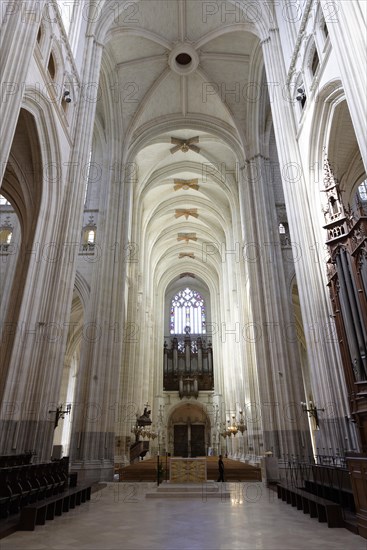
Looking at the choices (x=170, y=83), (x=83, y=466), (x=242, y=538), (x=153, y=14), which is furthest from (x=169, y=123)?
(x=242, y=538)

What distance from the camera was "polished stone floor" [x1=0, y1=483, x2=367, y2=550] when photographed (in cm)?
473

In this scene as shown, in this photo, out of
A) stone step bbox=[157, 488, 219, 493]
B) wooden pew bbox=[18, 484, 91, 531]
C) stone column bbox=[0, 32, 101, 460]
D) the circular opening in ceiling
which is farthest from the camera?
the circular opening in ceiling

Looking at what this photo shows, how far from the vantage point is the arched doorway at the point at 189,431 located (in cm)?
3378

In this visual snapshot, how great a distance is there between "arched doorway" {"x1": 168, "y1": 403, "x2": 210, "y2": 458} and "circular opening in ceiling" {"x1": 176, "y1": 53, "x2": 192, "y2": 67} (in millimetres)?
26962

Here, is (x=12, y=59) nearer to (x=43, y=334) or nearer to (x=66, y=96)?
(x=66, y=96)

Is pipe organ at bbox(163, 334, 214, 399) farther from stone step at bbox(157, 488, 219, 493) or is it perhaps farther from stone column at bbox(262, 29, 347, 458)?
stone column at bbox(262, 29, 347, 458)

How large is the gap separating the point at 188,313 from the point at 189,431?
11624 millimetres

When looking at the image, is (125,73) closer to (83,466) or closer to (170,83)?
(170,83)

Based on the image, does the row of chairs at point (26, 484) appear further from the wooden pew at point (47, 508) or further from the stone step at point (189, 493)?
the stone step at point (189, 493)

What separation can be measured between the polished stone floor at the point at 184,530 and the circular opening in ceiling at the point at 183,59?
18.1m

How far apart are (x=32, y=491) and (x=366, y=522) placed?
17.5 feet

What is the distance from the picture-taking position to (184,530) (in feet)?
18.5

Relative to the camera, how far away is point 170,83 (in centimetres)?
1934

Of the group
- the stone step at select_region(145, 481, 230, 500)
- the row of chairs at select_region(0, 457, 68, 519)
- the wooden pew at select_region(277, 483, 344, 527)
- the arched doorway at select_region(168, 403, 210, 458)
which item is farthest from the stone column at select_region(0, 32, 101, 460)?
the arched doorway at select_region(168, 403, 210, 458)
